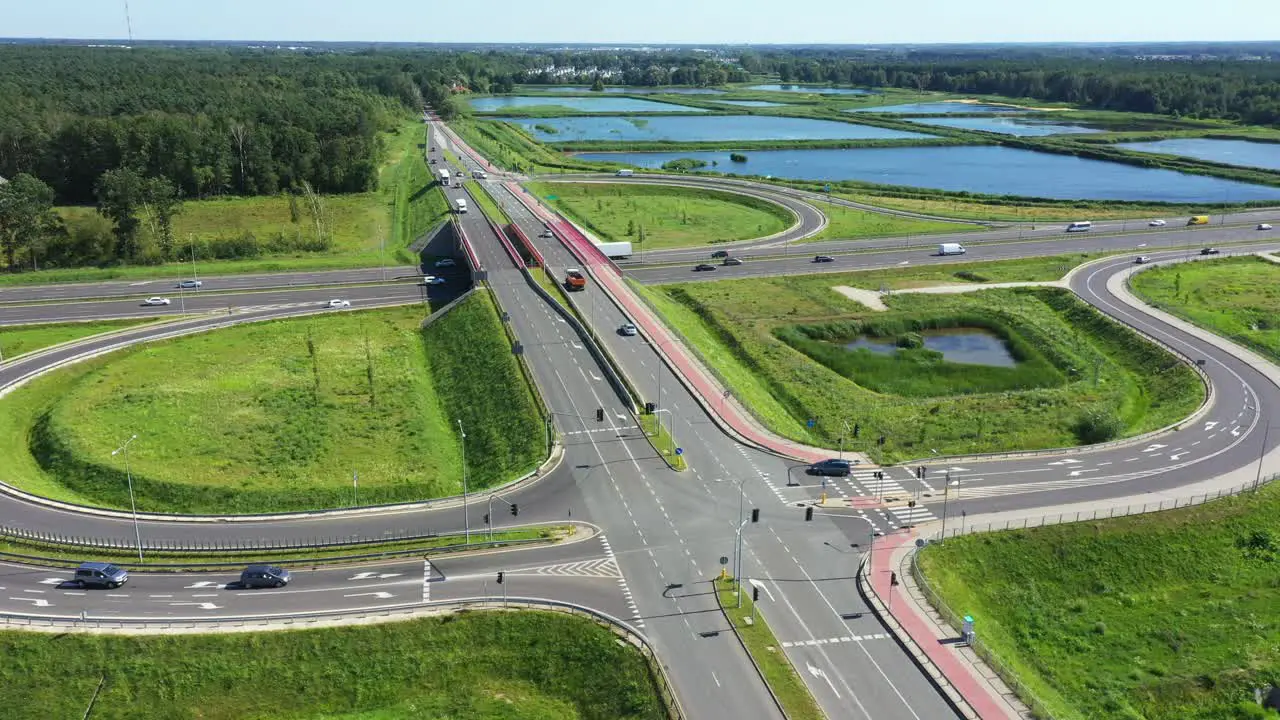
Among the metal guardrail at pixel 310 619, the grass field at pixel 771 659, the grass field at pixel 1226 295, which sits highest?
the grass field at pixel 1226 295

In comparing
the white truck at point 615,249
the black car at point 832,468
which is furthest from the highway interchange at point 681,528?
the white truck at point 615,249

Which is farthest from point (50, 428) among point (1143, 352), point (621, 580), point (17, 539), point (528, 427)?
point (1143, 352)

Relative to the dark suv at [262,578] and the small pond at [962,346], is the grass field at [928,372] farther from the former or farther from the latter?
the dark suv at [262,578]

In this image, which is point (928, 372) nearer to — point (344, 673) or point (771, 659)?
point (771, 659)

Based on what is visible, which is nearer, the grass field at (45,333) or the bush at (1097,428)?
the bush at (1097,428)

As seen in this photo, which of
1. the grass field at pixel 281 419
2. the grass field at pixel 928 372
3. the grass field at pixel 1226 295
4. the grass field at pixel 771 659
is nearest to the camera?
the grass field at pixel 771 659

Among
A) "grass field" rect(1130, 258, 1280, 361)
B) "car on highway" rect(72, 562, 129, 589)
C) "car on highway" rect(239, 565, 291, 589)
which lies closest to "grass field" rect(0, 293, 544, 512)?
"car on highway" rect(72, 562, 129, 589)

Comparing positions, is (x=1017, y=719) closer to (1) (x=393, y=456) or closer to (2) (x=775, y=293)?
(1) (x=393, y=456)
